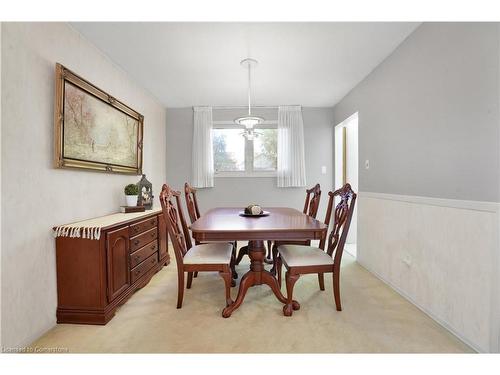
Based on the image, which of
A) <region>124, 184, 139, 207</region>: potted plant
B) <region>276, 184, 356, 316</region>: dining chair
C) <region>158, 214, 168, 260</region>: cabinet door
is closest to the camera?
<region>276, 184, 356, 316</region>: dining chair

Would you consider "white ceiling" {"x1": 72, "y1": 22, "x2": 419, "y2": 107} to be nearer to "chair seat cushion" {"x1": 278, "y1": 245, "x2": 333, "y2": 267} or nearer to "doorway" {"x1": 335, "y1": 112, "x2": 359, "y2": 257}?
"doorway" {"x1": 335, "y1": 112, "x2": 359, "y2": 257}

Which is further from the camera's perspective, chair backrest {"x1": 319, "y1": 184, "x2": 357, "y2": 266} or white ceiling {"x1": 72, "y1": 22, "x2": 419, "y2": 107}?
white ceiling {"x1": 72, "y1": 22, "x2": 419, "y2": 107}

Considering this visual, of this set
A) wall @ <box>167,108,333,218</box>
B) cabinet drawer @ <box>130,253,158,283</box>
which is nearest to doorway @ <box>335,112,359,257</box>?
wall @ <box>167,108,333,218</box>

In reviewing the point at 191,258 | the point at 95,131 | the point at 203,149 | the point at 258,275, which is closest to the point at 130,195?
the point at 95,131

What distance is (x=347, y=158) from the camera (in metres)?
4.25

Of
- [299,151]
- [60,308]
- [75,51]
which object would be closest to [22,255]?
[60,308]

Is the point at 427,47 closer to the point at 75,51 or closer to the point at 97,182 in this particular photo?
the point at 75,51

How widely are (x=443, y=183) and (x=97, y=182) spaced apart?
9.75 ft

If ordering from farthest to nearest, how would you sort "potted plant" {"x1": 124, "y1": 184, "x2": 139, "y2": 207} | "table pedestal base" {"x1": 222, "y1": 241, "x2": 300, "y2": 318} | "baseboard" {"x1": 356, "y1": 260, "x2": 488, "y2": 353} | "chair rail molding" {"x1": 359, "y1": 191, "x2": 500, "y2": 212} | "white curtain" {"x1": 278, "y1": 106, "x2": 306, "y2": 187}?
"white curtain" {"x1": 278, "y1": 106, "x2": 306, "y2": 187}
"potted plant" {"x1": 124, "y1": 184, "x2": 139, "y2": 207}
"table pedestal base" {"x1": 222, "y1": 241, "x2": 300, "y2": 318}
"baseboard" {"x1": 356, "y1": 260, "x2": 488, "y2": 353}
"chair rail molding" {"x1": 359, "y1": 191, "x2": 500, "y2": 212}

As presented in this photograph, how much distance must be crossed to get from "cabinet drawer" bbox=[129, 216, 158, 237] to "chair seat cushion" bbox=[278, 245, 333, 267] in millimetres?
1385

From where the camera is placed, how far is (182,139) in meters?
4.41

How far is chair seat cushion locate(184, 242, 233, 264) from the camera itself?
78.5 inches

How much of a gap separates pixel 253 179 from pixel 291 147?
0.87 m

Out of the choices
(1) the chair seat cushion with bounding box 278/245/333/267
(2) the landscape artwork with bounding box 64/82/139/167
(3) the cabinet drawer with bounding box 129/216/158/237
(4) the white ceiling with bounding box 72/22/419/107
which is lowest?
(1) the chair seat cushion with bounding box 278/245/333/267
